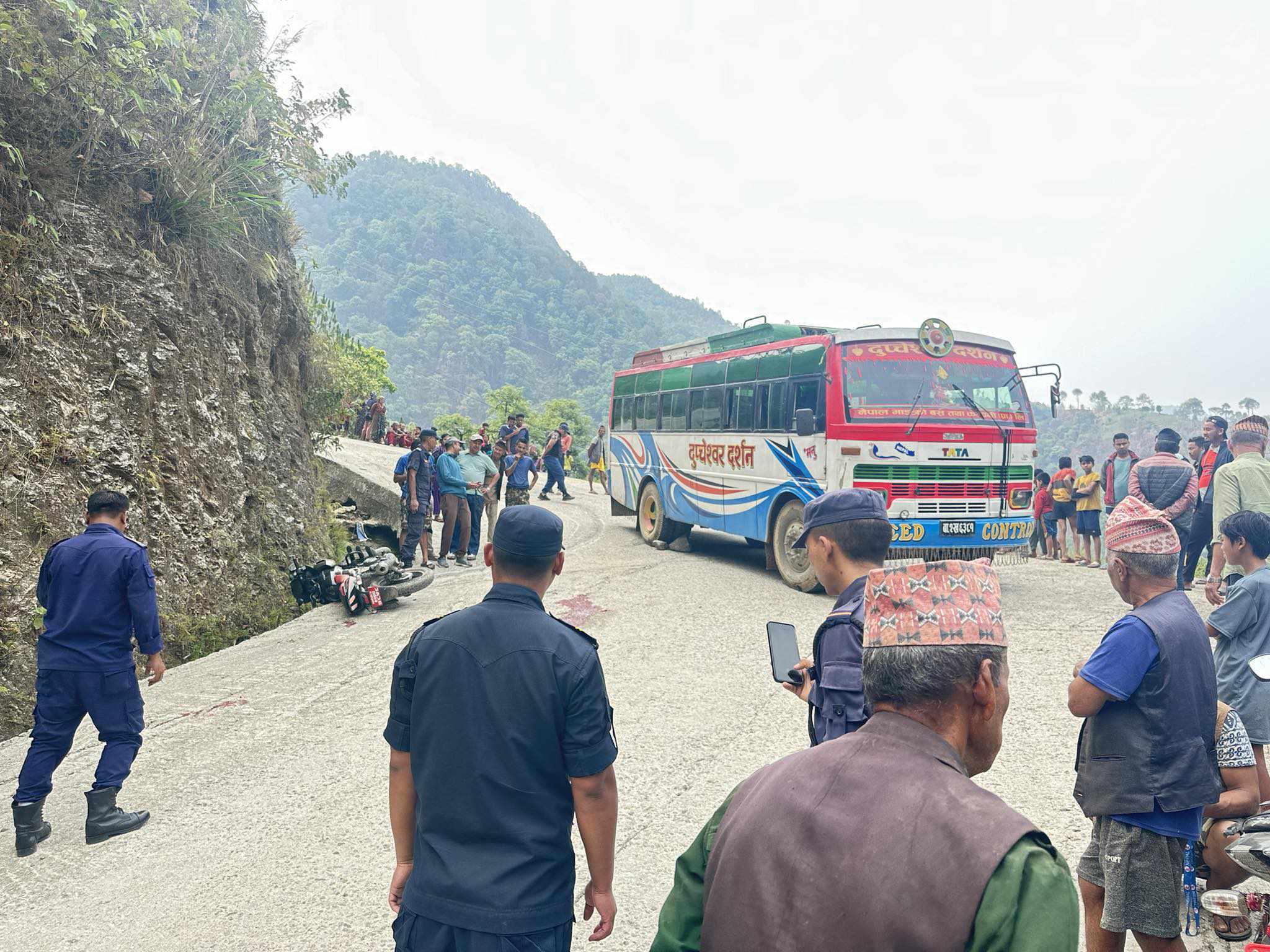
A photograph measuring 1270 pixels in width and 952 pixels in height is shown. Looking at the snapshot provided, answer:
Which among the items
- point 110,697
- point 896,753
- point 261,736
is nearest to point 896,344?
point 261,736

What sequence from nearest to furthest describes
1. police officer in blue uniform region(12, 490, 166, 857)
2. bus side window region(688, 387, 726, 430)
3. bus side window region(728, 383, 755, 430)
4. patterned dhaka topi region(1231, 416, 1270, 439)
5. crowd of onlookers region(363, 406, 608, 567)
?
police officer in blue uniform region(12, 490, 166, 857) < patterned dhaka topi region(1231, 416, 1270, 439) < bus side window region(728, 383, 755, 430) < crowd of onlookers region(363, 406, 608, 567) < bus side window region(688, 387, 726, 430)

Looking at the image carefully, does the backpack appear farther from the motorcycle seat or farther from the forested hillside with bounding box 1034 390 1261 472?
the forested hillside with bounding box 1034 390 1261 472

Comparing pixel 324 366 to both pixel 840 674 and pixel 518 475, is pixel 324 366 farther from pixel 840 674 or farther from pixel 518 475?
pixel 840 674

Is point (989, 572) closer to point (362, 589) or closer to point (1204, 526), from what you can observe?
point (362, 589)

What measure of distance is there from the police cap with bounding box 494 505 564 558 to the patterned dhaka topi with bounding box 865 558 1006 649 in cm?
109

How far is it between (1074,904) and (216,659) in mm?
8279

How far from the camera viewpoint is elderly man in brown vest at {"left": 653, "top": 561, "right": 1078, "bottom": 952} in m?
1.26

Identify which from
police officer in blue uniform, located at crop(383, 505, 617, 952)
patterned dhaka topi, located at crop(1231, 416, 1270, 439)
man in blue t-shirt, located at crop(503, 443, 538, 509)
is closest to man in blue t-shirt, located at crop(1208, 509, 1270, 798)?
police officer in blue uniform, located at crop(383, 505, 617, 952)

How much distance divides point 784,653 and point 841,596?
283mm

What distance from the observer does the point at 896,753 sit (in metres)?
1.44

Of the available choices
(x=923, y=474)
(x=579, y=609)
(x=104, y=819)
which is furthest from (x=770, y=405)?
(x=104, y=819)

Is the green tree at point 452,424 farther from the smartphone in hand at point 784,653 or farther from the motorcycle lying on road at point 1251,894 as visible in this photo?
the motorcycle lying on road at point 1251,894

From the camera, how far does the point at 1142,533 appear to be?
295 cm

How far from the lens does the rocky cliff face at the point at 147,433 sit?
22.9ft
